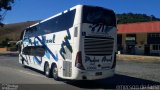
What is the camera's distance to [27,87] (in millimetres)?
16422

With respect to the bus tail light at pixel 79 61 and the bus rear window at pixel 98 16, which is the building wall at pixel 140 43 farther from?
the bus tail light at pixel 79 61

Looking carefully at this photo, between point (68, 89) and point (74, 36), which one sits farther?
point (74, 36)

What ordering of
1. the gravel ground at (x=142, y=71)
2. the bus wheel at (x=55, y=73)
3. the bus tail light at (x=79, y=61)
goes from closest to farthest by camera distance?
the bus tail light at (x=79, y=61) → the bus wheel at (x=55, y=73) → the gravel ground at (x=142, y=71)

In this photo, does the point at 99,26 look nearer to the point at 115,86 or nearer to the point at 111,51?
the point at 111,51

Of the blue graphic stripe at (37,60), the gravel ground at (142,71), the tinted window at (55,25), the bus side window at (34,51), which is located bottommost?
the gravel ground at (142,71)

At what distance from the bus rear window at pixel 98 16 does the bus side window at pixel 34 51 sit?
633 cm

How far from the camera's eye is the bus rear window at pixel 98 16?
17.5 meters

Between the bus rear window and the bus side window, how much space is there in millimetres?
6327

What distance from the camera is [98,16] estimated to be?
18.0 metres

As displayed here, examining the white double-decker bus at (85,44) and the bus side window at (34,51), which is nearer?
the white double-decker bus at (85,44)

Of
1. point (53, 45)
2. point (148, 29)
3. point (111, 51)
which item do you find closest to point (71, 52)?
point (111, 51)

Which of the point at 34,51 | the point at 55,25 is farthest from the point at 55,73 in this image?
the point at 34,51

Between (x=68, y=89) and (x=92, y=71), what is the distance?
1637 millimetres

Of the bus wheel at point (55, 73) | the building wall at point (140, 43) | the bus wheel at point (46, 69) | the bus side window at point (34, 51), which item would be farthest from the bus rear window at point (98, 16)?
the building wall at point (140, 43)
